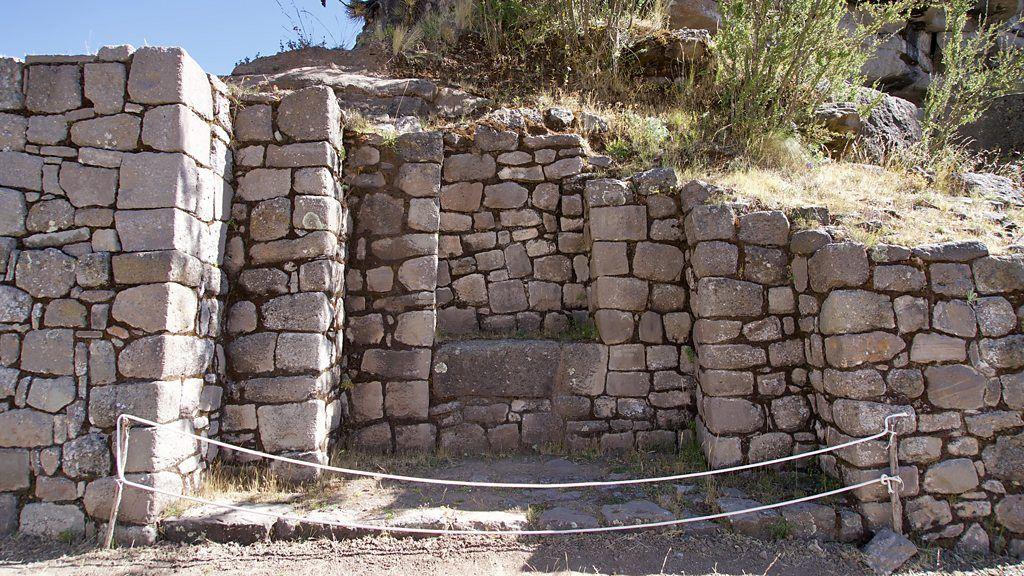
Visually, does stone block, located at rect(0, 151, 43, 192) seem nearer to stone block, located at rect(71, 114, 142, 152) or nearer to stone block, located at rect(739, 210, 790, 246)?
stone block, located at rect(71, 114, 142, 152)

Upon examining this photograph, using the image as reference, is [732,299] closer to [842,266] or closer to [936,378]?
[842,266]

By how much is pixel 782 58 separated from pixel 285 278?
6329 millimetres

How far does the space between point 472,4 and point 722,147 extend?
4.35 m

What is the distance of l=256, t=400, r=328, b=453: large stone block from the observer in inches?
191

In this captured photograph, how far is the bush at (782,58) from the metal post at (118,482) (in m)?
6.78

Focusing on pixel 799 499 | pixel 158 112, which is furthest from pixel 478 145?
pixel 799 499

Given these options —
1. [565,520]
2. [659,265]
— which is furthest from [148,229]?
[659,265]

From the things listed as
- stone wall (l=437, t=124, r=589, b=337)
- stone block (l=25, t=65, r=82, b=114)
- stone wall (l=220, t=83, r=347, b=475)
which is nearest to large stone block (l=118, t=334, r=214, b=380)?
stone wall (l=220, t=83, r=347, b=475)

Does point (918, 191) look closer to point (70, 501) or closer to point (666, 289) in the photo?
point (666, 289)

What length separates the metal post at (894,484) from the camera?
4.38 m

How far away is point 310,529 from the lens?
4.19 m

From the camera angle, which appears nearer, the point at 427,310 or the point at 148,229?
the point at 148,229

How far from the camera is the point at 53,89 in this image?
4.36 m

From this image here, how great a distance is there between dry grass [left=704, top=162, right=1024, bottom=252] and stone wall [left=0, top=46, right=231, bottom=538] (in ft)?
14.7
